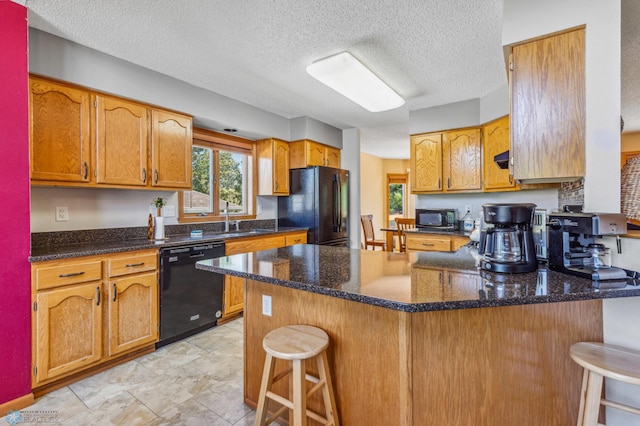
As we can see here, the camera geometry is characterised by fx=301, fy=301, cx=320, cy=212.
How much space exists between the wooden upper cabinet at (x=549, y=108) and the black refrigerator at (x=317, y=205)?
280cm

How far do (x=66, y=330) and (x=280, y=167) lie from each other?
2.90 m

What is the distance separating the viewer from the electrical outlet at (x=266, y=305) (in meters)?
1.72

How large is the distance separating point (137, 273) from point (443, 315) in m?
2.32

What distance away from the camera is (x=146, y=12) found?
77.7 inches

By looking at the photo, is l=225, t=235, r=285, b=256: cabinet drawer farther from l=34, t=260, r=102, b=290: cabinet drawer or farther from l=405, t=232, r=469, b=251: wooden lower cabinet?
l=405, t=232, r=469, b=251: wooden lower cabinet

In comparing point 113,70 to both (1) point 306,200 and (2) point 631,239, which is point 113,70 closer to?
(1) point 306,200

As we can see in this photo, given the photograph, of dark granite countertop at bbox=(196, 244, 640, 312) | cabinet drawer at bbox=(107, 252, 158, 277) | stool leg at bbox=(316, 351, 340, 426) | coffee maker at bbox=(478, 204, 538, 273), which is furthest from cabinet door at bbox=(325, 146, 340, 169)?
stool leg at bbox=(316, 351, 340, 426)

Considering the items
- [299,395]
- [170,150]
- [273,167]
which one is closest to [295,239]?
[273,167]

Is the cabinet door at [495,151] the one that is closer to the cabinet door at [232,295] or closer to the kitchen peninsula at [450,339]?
the kitchen peninsula at [450,339]

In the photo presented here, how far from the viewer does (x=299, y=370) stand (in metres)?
1.28

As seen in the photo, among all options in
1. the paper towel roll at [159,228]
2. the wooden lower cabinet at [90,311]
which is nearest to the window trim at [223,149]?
the paper towel roll at [159,228]

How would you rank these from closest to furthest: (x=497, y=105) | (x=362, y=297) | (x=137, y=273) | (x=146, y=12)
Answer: (x=362, y=297), (x=146, y=12), (x=137, y=273), (x=497, y=105)

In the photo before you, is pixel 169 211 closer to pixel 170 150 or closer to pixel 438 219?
pixel 170 150

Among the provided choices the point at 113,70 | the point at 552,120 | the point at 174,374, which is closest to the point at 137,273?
the point at 174,374
